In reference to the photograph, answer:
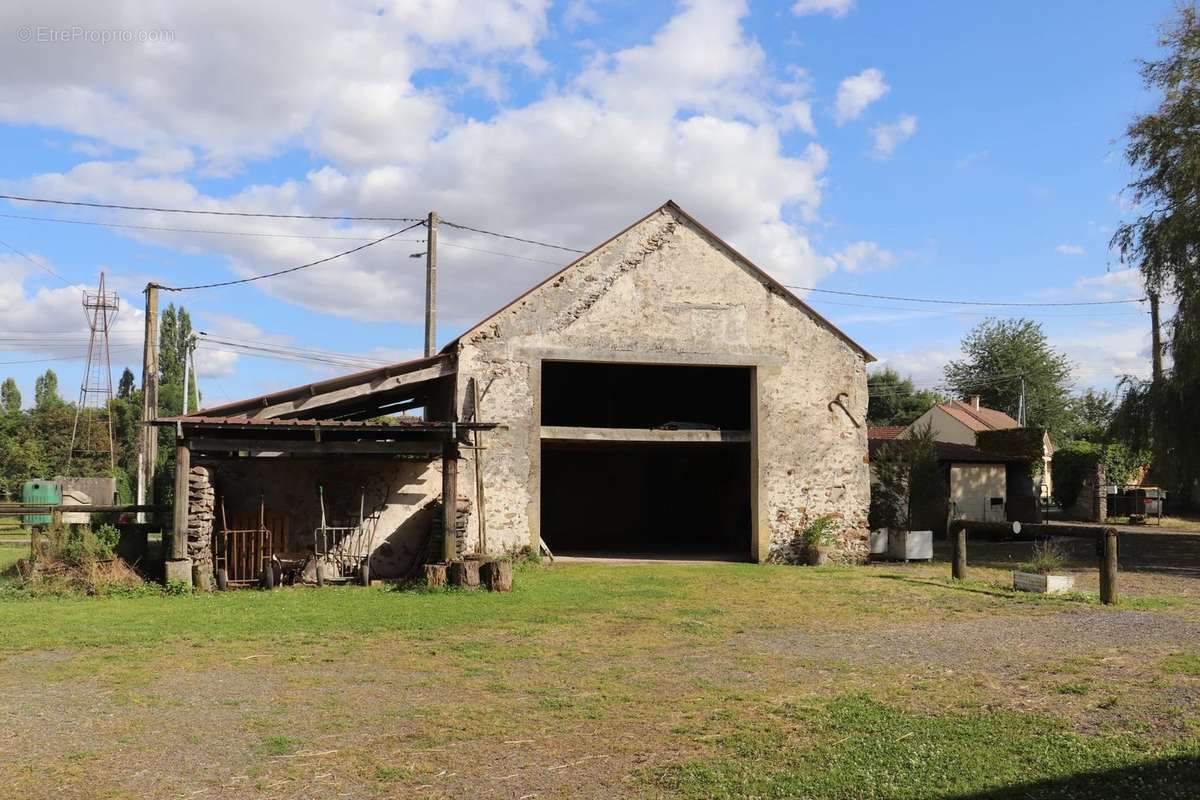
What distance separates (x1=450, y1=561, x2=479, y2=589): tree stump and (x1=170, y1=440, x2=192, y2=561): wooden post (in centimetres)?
406

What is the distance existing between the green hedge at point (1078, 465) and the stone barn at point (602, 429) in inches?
769

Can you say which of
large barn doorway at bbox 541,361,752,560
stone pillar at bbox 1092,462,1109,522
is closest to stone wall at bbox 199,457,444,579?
large barn doorway at bbox 541,361,752,560

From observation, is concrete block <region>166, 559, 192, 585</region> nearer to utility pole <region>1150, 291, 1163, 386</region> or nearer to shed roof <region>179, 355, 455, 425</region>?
shed roof <region>179, 355, 455, 425</region>

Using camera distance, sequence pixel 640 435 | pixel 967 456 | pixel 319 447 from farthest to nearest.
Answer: pixel 967 456 < pixel 640 435 < pixel 319 447

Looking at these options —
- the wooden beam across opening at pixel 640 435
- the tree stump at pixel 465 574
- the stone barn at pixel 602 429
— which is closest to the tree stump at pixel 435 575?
the tree stump at pixel 465 574

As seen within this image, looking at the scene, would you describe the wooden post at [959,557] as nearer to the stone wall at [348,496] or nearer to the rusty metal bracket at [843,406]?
the rusty metal bracket at [843,406]

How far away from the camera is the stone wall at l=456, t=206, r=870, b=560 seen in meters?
16.7

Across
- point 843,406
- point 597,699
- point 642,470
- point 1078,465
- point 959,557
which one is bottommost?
point 597,699

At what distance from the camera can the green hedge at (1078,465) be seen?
34344 mm

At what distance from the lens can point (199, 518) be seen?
45.8 feet

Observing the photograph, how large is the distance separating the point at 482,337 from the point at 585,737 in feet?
37.5

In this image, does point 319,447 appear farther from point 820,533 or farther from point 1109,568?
point 1109,568

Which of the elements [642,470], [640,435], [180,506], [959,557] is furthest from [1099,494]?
[180,506]

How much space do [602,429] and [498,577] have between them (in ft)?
17.3
